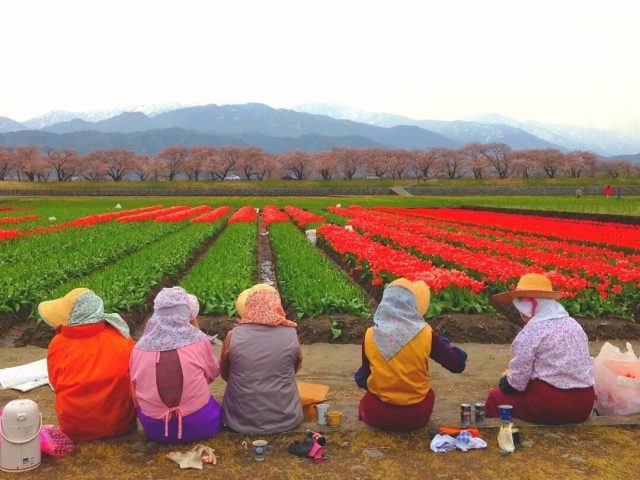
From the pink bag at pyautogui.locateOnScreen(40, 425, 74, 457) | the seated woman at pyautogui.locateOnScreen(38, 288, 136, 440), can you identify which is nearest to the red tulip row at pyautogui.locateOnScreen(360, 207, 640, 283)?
the seated woman at pyautogui.locateOnScreen(38, 288, 136, 440)

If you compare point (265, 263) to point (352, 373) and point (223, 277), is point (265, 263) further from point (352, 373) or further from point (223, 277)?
point (352, 373)

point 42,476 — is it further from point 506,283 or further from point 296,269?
point 296,269

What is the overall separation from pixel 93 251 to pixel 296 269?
781cm

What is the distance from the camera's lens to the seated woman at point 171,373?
5.33 m

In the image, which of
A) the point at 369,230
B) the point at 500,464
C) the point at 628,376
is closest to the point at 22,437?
the point at 500,464

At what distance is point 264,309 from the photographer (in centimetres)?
565

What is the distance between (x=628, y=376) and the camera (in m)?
6.25

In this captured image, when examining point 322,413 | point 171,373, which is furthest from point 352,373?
point 171,373

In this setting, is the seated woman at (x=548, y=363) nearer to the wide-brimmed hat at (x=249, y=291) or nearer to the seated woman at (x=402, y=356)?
the seated woman at (x=402, y=356)

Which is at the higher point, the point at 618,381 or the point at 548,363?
the point at 548,363

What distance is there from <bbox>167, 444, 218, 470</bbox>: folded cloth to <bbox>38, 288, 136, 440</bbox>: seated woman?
31.5 inches

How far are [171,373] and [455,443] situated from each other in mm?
2779

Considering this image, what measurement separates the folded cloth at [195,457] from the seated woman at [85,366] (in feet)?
2.62

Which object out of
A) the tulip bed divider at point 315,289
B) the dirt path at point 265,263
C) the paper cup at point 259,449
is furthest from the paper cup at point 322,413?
the dirt path at point 265,263
